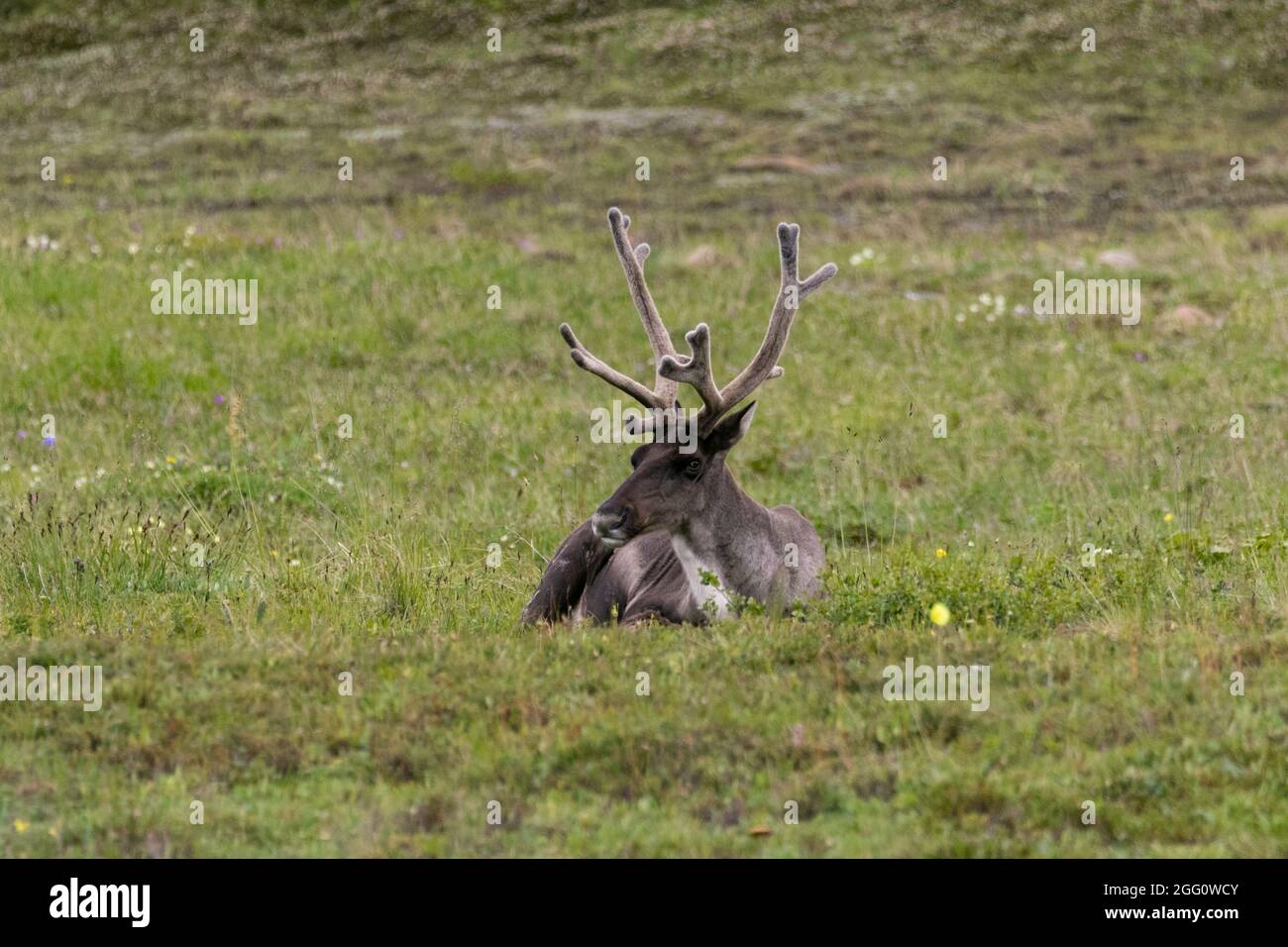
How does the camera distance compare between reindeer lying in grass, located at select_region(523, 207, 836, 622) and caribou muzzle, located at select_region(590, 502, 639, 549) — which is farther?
reindeer lying in grass, located at select_region(523, 207, 836, 622)

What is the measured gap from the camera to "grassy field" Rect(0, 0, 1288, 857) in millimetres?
7508

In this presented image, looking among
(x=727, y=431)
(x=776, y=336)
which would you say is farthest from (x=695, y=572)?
(x=776, y=336)

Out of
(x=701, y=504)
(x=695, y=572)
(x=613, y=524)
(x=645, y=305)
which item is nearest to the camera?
(x=613, y=524)

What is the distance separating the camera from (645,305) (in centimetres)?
1127

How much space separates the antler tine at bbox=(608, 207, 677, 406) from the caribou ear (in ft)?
1.47

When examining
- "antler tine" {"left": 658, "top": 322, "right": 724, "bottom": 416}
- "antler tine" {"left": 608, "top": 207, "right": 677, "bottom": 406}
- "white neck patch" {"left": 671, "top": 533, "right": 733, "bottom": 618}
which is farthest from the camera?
"antler tine" {"left": 608, "top": 207, "right": 677, "bottom": 406}

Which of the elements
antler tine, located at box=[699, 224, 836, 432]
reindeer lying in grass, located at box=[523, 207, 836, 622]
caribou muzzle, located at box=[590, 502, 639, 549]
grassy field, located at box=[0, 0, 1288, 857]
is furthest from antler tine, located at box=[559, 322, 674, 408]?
grassy field, located at box=[0, 0, 1288, 857]

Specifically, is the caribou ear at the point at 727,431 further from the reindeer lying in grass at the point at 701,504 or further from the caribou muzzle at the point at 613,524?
the caribou muzzle at the point at 613,524

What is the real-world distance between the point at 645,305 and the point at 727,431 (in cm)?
112

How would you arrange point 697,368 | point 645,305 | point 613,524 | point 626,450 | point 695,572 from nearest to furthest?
point 613,524, point 697,368, point 695,572, point 645,305, point 626,450

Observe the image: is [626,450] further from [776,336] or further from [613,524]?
[613,524]

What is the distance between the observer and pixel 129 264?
817 inches

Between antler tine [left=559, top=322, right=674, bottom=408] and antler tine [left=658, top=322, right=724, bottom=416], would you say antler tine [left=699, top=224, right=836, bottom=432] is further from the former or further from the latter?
antler tine [left=559, top=322, right=674, bottom=408]
